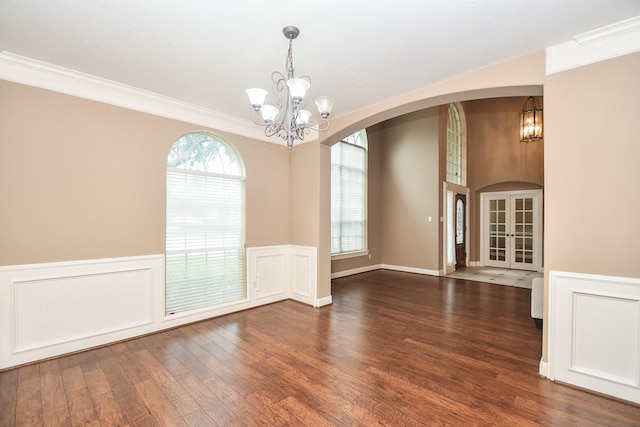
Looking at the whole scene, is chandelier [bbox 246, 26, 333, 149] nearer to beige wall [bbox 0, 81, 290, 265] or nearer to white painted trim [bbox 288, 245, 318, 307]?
beige wall [bbox 0, 81, 290, 265]

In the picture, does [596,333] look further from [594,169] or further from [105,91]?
[105,91]

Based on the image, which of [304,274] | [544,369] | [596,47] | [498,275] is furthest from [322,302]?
[498,275]

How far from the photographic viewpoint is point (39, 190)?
269 centimetres

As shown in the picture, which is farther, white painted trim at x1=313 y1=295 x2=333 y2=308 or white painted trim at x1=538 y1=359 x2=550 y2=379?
white painted trim at x1=313 y1=295 x2=333 y2=308

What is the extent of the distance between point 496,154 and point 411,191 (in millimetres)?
2615

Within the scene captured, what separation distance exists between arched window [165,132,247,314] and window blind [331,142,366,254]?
8.18ft

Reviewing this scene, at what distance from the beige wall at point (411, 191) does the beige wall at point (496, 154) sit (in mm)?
1982

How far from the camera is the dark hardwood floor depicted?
1.94 m

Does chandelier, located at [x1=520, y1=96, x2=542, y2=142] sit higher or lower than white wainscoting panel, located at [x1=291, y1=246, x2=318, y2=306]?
higher

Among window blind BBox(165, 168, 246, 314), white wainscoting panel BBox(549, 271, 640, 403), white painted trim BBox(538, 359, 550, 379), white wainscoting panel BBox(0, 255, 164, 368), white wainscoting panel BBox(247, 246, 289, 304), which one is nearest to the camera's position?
white wainscoting panel BBox(549, 271, 640, 403)

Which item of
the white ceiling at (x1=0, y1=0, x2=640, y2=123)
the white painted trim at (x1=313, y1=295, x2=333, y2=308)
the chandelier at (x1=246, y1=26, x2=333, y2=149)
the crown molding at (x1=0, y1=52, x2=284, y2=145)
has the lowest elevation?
the white painted trim at (x1=313, y1=295, x2=333, y2=308)

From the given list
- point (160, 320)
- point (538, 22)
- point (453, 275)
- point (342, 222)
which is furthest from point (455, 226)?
point (160, 320)

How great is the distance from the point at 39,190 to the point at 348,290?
14.3 ft

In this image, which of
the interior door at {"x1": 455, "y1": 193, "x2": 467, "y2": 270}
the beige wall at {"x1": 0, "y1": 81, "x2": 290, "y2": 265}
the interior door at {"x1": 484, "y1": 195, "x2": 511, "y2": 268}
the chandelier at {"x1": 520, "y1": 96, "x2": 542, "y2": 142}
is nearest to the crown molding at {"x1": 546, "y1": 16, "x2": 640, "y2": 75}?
the beige wall at {"x1": 0, "y1": 81, "x2": 290, "y2": 265}
